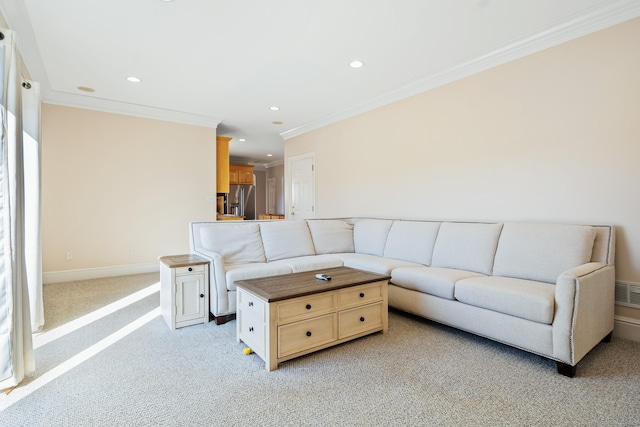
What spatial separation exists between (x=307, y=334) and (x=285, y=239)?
5.23 ft

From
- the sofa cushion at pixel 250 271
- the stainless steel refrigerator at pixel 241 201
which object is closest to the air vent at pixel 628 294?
the sofa cushion at pixel 250 271

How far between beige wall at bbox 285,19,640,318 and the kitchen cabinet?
4.79 metres

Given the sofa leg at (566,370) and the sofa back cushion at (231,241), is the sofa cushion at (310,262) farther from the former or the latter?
the sofa leg at (566,370)

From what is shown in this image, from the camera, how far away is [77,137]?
4.51m

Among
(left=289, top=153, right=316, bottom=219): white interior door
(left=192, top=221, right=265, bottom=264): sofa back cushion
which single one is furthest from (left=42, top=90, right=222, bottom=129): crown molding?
(left=192, top=221, right=265, bottom=264): sofa back cushion

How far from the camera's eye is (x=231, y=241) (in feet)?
10.8

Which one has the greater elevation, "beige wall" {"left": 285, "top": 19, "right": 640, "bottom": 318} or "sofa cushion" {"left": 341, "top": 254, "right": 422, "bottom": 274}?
"beige wall" {"left": 285, "top": 19, "right": 640, "bottom": 318}

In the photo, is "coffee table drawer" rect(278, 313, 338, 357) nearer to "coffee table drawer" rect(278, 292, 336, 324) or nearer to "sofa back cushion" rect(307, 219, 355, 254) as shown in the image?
"coffee table drawer" rect(278, 292, 336, 324)

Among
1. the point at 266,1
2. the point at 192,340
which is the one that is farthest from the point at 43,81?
the point at 192,340

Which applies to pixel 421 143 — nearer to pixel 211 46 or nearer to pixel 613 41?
pixel 613 41

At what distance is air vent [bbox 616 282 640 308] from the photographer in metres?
A: 2.44

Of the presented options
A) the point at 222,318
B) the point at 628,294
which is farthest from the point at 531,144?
the point at 222,318

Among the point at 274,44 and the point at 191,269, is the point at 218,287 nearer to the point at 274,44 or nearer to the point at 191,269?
the point at 191,269

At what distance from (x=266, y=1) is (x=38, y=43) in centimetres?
233
